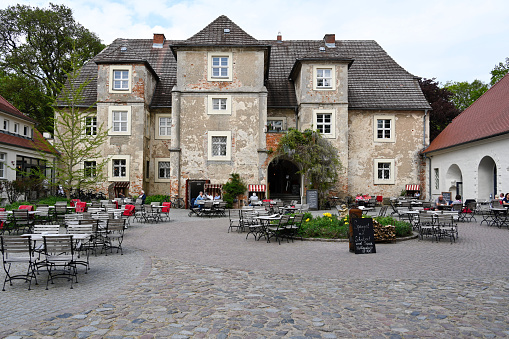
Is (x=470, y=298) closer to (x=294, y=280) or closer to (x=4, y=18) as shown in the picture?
(x=294, y=280)

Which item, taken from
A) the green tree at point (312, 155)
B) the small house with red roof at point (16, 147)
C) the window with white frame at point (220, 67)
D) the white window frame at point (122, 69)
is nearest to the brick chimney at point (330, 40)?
the window with white frame at point (220, 67)

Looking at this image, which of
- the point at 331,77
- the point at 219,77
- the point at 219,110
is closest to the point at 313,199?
the point at 219,110

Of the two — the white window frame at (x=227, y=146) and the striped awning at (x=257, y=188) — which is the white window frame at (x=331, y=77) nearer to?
the white window frame at (x=227, y=146)

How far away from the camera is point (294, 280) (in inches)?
315

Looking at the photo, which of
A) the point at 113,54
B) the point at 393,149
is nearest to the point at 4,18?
the point at 113,54

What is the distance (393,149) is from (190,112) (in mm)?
15852

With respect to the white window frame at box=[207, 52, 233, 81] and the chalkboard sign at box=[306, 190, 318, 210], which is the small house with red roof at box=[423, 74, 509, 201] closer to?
the chalkboard sign at box=[306, 190, 318, 210]

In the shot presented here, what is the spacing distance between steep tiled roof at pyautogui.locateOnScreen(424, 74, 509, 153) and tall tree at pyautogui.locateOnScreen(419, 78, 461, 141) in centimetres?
1040

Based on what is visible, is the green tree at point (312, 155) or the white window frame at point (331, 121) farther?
the white window frame at point (331, 121)

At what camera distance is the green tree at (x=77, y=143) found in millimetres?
23984

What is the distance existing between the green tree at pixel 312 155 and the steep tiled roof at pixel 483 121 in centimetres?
772

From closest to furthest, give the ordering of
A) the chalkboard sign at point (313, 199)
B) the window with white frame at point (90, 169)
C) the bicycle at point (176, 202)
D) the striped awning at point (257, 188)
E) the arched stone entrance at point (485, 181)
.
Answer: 1. the arched stone entrance at point (485, 181)
2. the chalkboard sign at point (313, 199)
3. the bicycle at point (176, 202)
4. the striped awning at point (257, 188)
5. the window with white frame at point (90, 169)

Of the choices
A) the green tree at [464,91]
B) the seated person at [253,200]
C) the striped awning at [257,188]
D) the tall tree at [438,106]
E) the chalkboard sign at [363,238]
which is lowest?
the chalkboard sign at [363,238]

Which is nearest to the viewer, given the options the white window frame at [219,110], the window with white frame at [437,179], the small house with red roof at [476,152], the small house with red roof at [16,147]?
the small house with red roof at [476,152]
